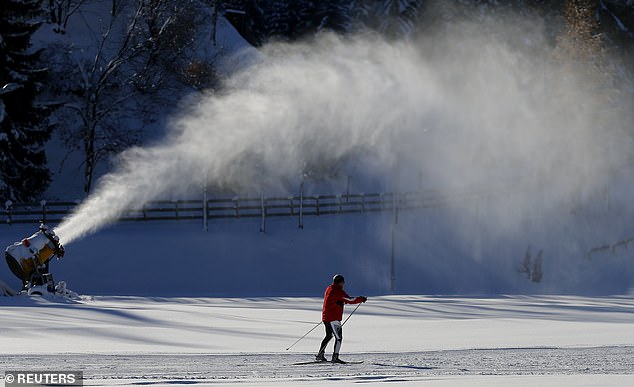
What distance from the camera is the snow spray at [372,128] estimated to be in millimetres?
44469

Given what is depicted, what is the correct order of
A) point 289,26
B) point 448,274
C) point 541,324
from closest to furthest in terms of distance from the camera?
point 541,324, point 448,274, point 289,26

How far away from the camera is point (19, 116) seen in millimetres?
43094

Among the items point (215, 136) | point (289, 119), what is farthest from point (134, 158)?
point (289, 119)

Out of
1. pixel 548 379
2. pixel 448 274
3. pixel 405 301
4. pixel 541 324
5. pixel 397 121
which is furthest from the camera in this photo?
pixel 397 121

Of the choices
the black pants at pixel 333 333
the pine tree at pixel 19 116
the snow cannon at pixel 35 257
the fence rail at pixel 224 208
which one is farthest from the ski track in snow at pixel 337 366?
the pine tree at pixel 19 116

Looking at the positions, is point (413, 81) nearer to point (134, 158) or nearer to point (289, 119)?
point (289, 119)

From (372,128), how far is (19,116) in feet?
62.2

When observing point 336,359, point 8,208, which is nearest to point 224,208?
point 8,208

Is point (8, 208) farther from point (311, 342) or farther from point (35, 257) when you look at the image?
point (311, 342)

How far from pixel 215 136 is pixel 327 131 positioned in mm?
8942

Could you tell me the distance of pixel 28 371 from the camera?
1315 centimetres

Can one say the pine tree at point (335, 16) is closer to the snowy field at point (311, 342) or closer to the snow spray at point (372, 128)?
the snow spray at point (372, 128)

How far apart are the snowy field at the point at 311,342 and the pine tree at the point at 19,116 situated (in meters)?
15.0

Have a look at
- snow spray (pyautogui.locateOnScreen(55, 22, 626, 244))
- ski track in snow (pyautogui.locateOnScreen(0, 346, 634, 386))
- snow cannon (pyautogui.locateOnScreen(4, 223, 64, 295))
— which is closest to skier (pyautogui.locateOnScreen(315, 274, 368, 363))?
ski track in snow (pyautogui.locateOnScreen(0, 346, 634, 386))
